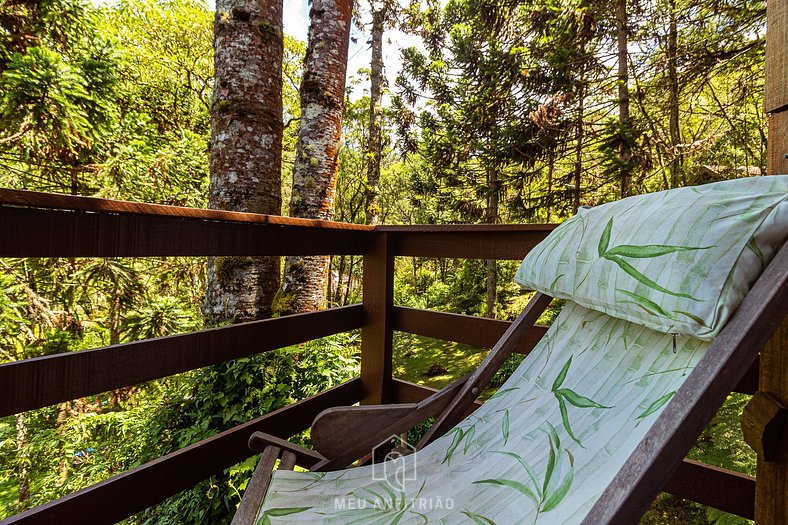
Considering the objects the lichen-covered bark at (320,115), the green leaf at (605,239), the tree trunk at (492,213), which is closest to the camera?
the green leaf at (605,239)

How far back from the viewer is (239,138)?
2.45m

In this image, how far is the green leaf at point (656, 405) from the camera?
74 centimetres

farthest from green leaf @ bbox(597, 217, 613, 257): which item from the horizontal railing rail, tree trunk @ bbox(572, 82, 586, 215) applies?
tree trunk @ bbox(572, 82, 586, 215)

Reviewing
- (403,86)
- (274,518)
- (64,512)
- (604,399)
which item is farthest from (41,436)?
(403,86)

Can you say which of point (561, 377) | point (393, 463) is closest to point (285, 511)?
point (393, 463)

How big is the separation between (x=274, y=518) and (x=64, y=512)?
62cm

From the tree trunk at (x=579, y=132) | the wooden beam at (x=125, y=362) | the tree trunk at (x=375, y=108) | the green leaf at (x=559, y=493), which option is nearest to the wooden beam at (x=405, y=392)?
the wooden beam at (x=125, y=362)

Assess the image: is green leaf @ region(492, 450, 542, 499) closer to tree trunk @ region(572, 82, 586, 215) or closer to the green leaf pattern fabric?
the green leaf pattern fabric

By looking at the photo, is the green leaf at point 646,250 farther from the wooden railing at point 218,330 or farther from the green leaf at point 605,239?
the wooden railing at point 218,330

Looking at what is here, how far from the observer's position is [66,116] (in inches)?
153

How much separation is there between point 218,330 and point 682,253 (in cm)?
141

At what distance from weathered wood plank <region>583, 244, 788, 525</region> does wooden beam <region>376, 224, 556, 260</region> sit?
0.96m

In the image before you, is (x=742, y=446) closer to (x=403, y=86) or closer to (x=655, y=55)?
(x=655, y=55)

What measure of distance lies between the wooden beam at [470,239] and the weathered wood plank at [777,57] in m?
0.68
